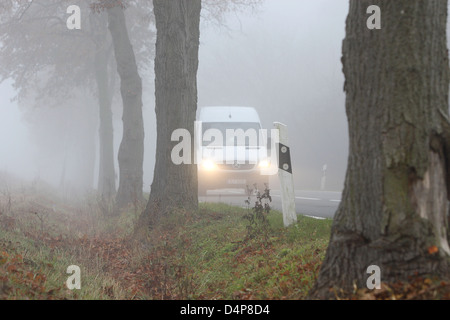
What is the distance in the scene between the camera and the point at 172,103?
9.29 meters

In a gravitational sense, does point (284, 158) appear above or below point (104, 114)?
below

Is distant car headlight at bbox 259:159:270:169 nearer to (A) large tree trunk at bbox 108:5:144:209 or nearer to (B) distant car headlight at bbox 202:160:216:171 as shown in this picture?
(B) distant car headlight at bbox 202:160:216:171

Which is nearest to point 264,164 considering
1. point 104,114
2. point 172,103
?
point 172,103

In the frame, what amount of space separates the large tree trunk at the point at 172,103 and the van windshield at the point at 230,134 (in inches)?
152

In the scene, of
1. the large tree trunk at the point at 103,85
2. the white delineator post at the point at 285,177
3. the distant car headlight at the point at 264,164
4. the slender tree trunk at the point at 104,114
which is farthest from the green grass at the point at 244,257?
the large tree trunk at the point at 103,85

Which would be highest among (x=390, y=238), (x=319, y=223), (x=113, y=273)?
(x=390, y=238)

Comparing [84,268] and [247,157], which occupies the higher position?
[247,157]

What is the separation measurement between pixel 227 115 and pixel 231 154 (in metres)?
2.09

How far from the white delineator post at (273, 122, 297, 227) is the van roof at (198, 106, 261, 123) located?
7093mm

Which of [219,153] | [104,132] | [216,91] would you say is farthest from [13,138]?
[219,153]

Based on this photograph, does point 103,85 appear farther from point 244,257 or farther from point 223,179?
point 244,257

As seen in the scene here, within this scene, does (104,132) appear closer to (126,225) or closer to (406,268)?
(126,225)

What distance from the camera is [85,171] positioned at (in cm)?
3391
